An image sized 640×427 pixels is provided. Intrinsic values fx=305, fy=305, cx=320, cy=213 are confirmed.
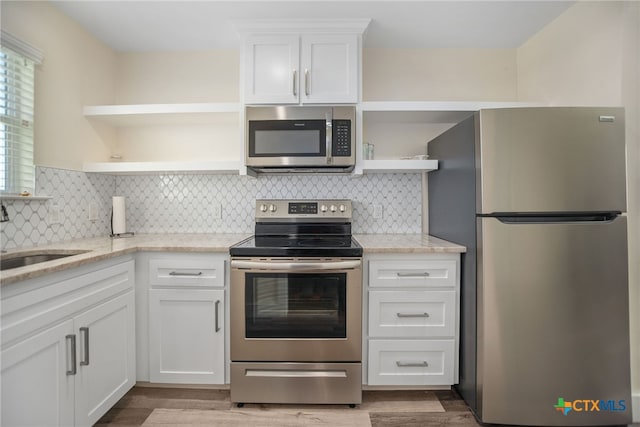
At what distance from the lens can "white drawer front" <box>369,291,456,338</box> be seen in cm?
182

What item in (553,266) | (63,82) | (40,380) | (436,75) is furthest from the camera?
(436,75)

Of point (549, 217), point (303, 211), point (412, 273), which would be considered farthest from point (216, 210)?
point (549, 217)

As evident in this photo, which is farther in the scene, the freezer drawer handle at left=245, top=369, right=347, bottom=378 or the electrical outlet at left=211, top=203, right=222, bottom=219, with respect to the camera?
the electrical outlet at left=211, top=203, right=222, bottom=219

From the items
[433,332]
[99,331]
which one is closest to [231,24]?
[99,331]

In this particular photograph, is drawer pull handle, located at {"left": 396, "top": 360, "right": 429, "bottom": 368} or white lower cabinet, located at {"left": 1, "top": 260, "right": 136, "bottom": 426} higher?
white lower cabinet, located at {"left": 1, "top": 260, "right": 136, "bottom": 426}

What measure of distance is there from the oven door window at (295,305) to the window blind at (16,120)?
1.39m

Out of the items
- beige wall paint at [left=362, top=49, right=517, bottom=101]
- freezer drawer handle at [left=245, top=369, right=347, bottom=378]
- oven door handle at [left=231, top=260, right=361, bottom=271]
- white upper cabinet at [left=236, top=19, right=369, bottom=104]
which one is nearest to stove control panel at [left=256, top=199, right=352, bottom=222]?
oven door handle at [left=231, top=260, right=361, bottom=271]

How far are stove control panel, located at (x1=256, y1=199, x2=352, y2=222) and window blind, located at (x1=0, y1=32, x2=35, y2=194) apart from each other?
136 centimetres

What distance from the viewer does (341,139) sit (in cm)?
202

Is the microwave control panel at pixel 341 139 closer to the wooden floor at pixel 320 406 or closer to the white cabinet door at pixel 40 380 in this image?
the wooden floor at pixel 320 406

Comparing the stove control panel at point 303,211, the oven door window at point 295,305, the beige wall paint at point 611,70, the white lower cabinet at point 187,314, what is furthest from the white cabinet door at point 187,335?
the beige wall paint at point 611,70

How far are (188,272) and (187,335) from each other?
1.24ft

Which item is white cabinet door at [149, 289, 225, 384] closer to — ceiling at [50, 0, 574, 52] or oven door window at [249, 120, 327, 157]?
oven door window at [249, 120, 327, 157]

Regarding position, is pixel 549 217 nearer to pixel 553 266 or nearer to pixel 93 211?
pixel 553 266
